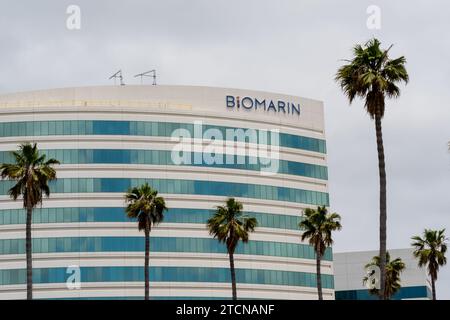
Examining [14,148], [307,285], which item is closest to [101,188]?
[14,148]

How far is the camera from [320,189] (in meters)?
134

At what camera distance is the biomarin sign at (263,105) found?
12950 centimetres

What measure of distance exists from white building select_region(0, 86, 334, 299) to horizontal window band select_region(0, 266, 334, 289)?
0.13m

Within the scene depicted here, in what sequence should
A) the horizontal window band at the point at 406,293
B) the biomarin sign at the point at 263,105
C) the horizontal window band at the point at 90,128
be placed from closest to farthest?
the horizontal window band at the point at 90,128
the biomarin sign at the point at 263,105
the horizontal window band at the point at 406,293

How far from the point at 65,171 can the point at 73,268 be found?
1209 centimetres

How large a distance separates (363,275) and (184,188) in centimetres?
5061

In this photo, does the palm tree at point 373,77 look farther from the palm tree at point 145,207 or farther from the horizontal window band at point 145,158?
the horizontal window band at point 145,158

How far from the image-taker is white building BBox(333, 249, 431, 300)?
16038cm

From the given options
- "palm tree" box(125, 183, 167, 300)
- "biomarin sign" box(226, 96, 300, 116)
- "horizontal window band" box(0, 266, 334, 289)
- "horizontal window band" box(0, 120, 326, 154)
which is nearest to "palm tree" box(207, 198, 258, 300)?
"palm tree" box(125, 183, 167, 300)

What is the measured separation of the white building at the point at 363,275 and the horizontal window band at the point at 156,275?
120 ft

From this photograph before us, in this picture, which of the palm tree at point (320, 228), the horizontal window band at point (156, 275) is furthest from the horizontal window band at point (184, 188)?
the palm tree at point (320, 228)

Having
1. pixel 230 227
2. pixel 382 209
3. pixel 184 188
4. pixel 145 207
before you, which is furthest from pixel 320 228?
pixel 382 209
